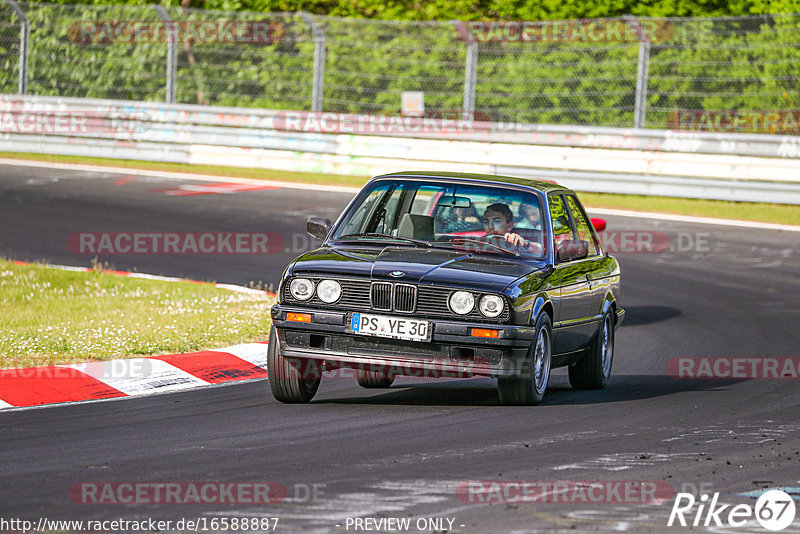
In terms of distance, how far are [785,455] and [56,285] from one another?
28.0 feet

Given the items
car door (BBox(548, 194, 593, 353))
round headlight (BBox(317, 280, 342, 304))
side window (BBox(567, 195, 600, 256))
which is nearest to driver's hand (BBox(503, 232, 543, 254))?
car door (BBox(548, 194, 593, 353))

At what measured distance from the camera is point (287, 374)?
7.93 metres

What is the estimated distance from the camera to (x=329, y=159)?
894 inches

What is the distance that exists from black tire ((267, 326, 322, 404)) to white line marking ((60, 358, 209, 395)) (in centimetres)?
89

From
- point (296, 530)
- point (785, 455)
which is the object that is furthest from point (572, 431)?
point (296, 530)

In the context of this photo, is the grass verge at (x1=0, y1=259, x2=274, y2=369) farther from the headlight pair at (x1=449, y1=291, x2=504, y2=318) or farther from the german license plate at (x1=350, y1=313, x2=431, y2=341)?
the headlight pair at (x1=449, y1=291, x2=504, y2=318)

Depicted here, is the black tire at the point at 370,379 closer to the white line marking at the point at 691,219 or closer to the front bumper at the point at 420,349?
the front bumper at the point at 420,349

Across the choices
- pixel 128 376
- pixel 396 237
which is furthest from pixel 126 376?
pixel 396 237

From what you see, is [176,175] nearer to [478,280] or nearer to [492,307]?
[478,280]

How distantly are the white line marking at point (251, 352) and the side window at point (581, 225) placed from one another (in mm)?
2516

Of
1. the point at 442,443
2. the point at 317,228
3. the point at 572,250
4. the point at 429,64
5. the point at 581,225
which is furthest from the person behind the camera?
the point at 429,64

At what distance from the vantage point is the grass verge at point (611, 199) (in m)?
19.9

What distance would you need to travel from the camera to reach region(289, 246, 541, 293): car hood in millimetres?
7676

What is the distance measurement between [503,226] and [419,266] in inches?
43.4
